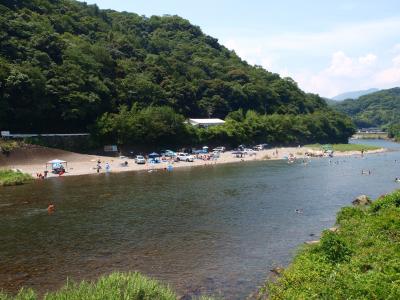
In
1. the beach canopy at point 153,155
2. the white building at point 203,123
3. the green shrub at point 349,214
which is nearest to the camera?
the green shrub at point 349,214

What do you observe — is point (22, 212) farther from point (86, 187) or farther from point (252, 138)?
point (252, 138)

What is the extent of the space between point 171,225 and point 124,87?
7283 centimetres

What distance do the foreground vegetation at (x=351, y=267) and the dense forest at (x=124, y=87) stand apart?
67.9 metres

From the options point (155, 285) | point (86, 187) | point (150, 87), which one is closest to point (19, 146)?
point (86, 187)

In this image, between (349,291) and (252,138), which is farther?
(252,138)

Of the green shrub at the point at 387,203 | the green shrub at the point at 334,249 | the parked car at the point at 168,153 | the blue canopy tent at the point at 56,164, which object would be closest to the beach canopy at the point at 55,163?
the blue canopy tent at the point at 56,164

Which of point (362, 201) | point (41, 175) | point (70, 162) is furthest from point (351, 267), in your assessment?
point (70, 162)

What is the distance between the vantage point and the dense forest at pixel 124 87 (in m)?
84.4

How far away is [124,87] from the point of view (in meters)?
104

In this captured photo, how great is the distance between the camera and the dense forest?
84.4m

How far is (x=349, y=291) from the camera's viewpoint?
55.5 feet

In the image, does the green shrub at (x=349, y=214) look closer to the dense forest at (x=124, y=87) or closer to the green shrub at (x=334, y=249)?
the green shrub at (x=334, y=249)

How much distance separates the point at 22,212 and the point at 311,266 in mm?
31011

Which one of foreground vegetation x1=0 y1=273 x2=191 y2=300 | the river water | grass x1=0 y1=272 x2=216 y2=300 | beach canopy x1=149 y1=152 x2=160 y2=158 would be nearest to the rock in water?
the river water
